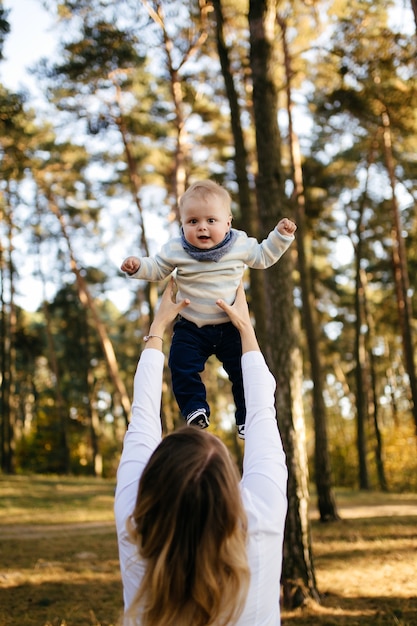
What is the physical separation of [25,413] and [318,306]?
27166 mm

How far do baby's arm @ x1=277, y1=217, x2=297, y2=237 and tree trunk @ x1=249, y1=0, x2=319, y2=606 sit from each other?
12.3 feet

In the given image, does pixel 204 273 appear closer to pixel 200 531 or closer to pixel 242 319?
pixel 242 319

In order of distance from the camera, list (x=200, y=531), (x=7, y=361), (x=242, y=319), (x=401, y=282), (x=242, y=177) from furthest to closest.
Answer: (x=7, y=361) → (x=401, y=282) → (x=242, y=177) → (x=242, y=319) → (x=200, y=531)

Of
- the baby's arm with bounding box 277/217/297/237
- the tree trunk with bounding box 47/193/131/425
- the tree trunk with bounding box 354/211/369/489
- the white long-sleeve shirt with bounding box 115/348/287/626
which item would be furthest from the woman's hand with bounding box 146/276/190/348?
the tree trunk with bounding box 354/211/369/489

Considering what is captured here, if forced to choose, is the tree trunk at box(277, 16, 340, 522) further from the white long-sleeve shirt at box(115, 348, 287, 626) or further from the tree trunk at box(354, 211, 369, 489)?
the white long-sleeve shirt at box(115, 348, 287, 626)

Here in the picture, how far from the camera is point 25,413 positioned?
4488cm

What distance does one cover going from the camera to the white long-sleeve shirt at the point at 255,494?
1851 mm

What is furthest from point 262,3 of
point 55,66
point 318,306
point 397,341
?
point 397,341

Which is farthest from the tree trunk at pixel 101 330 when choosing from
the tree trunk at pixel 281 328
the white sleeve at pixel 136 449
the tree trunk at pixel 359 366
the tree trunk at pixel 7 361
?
the white sleeve at pixel 136 449

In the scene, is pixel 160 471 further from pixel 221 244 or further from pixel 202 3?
pixel 202 3

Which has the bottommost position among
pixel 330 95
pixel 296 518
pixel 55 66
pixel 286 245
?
pixel 296 518

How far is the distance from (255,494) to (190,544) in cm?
25

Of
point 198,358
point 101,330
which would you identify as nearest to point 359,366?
point 101,330

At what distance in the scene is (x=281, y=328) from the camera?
23.3ft
